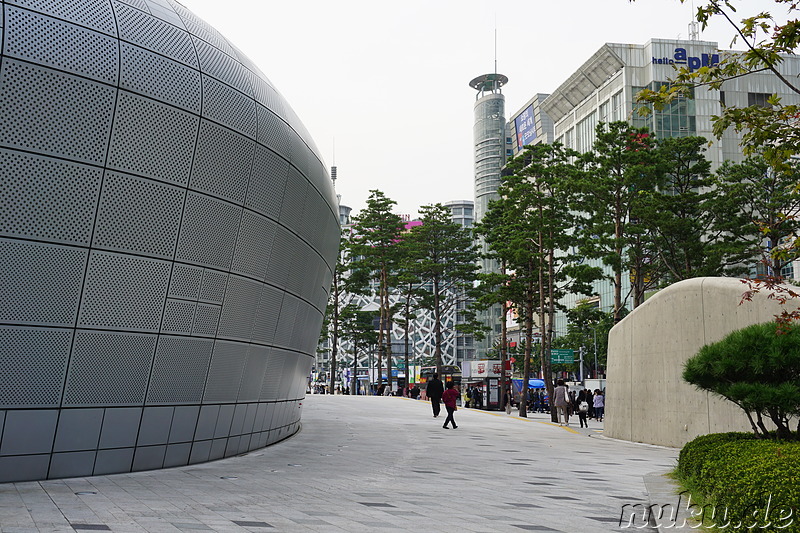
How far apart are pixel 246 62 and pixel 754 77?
79.3m

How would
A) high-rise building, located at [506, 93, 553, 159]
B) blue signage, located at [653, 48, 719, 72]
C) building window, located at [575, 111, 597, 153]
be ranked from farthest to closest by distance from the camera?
high-rise building, located at [506, 93, 553, 159] → building window, located at [575, 111, 597, 153] → blue signage, located at [653, 48, 719, 72]

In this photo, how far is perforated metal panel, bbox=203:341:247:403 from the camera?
37.7ft

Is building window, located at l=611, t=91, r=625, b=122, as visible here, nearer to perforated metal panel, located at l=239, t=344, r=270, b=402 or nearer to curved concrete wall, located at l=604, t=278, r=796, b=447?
curved concrete wall, located at l=604, t=278, r=796, b=447

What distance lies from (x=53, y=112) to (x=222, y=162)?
257 centimetres

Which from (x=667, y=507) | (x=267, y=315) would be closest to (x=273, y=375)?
(x=267, y=315)

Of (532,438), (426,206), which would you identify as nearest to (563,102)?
(426,206)

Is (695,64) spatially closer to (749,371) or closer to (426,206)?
(426,206)

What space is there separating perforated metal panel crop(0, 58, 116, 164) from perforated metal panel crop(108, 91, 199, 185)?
0.64 feet

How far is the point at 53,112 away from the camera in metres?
8.80

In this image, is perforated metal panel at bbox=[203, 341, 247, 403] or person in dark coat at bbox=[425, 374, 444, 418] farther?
person in dark coat at bbox=[425, 374, 444, 418]

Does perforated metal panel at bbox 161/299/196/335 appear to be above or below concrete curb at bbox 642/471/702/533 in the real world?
above

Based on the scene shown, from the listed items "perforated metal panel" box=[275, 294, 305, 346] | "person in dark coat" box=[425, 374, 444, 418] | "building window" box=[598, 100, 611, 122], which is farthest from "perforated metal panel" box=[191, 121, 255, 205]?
"building window" box=[598, 100, 611, 122]

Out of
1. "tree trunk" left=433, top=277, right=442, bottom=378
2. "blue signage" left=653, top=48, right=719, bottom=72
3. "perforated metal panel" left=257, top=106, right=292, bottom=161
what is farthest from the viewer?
"blue signage" left=653, top=48, right=719, bottom=72

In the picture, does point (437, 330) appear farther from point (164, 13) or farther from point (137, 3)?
point (137, 3)
